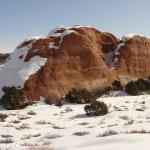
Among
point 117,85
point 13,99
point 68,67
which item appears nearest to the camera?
point 13,99

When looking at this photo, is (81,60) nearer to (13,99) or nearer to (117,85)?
(117,85)

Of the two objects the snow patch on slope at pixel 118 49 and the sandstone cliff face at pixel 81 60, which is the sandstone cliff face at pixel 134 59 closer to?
the sandstone cliff face at pixel 81 60

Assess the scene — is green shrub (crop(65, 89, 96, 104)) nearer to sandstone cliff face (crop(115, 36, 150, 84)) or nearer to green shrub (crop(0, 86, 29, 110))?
green shrub (crop(0, 86, 29, 110))

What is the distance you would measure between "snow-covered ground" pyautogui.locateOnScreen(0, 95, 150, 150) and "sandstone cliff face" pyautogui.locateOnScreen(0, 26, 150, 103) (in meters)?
2.89

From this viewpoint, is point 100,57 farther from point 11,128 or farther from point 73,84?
point 11,128

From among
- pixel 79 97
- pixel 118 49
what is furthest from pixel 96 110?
pixel 118 49

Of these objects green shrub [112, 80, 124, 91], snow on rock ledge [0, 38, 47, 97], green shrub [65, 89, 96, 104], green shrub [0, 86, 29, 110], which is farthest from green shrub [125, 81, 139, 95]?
green shrub [0, 86, 29, 110]

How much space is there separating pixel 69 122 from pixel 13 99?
316 inches

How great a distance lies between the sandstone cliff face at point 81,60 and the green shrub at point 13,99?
1955 millimetres

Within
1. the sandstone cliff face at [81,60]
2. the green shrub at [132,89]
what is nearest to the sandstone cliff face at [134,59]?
the sandstone cliff face at [81,60]

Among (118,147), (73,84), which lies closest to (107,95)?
(73,84)

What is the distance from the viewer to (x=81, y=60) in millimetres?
36031

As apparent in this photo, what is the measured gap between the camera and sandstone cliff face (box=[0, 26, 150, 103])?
32.7 meters

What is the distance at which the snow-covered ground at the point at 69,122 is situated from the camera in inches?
557
